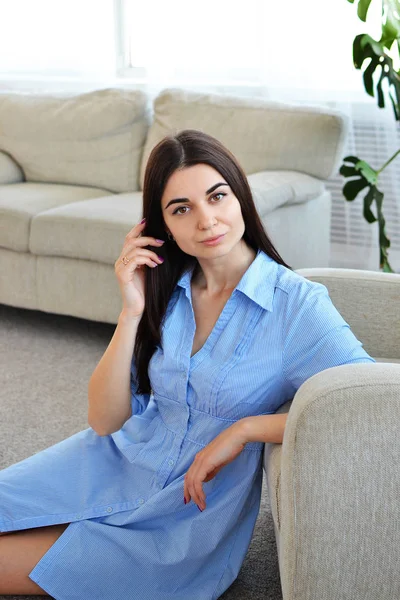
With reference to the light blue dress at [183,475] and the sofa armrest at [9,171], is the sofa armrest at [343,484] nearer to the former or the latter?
the light blue dress at [183,475]

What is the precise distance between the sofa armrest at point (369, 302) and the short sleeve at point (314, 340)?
0.43 metres

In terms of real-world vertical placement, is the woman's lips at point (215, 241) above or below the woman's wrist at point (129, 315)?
above

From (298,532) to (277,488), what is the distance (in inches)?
5.1

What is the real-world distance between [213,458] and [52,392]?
60.3 inches

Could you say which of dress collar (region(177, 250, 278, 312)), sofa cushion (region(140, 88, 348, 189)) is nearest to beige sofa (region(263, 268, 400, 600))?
dress collar (region(177, 250, 278, 312))

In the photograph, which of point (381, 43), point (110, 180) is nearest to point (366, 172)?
point (381, 43)

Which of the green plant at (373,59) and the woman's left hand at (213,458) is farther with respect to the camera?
the green plant at (373,59)

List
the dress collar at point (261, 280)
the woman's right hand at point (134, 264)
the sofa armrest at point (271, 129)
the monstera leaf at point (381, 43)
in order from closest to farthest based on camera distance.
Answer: the dress collar at point (261, 280), the woman's right hand at point (134, 264), the monstera leaf at point (381, 43), the sofa armrest at point (271, 129)

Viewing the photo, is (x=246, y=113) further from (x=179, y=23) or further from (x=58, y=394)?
(x=58, y=394)

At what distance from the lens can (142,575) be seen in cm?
159

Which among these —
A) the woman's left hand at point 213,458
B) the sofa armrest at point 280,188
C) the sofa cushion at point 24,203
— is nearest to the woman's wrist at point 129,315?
the woman's left hand at point 213,458

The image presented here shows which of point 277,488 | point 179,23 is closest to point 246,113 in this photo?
point 179,23

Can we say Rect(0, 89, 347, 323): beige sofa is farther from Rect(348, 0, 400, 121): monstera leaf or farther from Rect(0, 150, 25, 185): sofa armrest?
Rect(348, 0, 400, 121): monstera leaf

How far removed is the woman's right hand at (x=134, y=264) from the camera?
1.65 m
